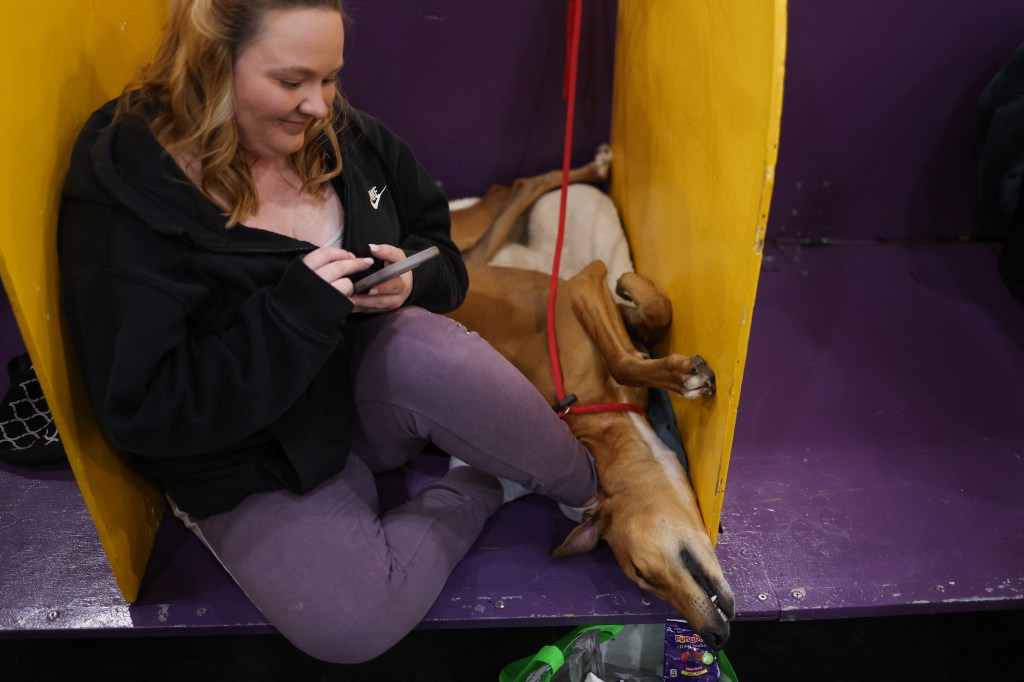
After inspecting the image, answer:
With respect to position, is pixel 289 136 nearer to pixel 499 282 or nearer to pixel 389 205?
A: pixel 389 205

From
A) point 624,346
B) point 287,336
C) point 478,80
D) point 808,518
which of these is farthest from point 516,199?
point 287,336

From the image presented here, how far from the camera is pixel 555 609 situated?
5.73ft

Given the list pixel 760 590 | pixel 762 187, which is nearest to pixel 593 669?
pixel 760 590

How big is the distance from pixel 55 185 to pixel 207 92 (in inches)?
12.7

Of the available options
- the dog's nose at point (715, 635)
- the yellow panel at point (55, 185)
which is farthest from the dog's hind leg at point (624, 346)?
the yellow panel at point (55, 185)

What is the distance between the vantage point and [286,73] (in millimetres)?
1354

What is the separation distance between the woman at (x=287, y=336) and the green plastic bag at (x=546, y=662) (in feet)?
0.87

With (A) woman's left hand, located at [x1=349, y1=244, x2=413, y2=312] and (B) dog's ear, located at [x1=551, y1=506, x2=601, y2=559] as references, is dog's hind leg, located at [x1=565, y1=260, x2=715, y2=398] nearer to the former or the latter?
(B) dog's ear, located at [x1=551, y1=506, x2=601, y2=559]

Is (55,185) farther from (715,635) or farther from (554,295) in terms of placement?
(715,635)

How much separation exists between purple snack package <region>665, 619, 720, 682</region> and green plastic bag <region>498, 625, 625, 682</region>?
0.12 meters

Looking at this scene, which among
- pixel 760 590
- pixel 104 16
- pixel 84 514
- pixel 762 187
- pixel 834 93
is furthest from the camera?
pixel 834 93

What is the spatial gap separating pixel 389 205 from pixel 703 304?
66 centimetres

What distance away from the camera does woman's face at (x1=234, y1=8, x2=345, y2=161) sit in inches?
52.0

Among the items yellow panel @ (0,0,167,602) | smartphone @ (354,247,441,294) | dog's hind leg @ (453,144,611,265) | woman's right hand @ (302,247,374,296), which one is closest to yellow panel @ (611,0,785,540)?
dog's hind leg @ (453,144,611,265)
